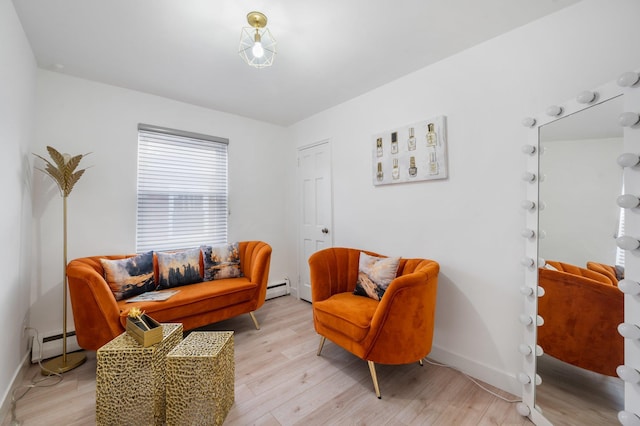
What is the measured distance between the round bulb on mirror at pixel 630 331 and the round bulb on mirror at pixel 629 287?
0.42ft

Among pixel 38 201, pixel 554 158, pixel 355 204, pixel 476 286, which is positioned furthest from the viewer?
pixel 355 204

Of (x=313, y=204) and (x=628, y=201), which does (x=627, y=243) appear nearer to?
Answer: (x=628, y=201)

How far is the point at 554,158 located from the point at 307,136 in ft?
8.83

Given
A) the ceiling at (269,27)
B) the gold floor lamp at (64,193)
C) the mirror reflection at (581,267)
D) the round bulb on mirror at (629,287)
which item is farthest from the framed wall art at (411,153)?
the gold floor lamp at (64,193)

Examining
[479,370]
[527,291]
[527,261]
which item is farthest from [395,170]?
[479,370]

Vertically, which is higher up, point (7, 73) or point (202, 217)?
point (7, 73)

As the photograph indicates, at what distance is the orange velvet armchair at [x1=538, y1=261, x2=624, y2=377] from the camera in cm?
120

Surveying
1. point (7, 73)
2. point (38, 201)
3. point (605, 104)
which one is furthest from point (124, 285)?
point (605, 104)

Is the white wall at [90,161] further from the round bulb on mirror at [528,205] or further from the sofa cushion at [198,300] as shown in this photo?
the round bulb on mirror at [528,205]

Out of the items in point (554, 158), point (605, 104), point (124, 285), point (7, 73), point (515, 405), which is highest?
point (7, 73)

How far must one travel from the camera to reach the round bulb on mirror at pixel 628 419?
101 cm

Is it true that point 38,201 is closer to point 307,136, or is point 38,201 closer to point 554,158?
point 307,136

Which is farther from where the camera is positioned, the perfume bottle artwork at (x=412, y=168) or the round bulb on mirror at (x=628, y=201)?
the perfume bottle artwork at (x=412, y=168)

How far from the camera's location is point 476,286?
1.97 m
